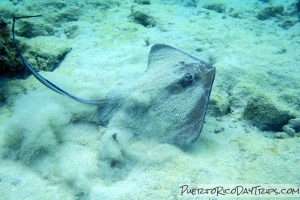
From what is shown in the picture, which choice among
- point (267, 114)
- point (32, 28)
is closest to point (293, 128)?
point (267, 114)

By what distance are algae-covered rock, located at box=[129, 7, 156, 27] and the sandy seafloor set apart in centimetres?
38

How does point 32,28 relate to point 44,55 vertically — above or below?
above

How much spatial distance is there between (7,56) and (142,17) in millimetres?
4607

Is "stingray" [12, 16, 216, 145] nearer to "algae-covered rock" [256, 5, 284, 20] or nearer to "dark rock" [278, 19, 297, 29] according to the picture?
"dark rock" [278, 19, 297, 29]

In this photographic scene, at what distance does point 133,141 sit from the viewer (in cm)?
330

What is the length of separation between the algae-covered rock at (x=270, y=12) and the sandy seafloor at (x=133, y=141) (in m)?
2.21

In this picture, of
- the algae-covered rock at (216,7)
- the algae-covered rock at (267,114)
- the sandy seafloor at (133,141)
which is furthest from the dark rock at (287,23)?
the algae-covered rock at (267,114)

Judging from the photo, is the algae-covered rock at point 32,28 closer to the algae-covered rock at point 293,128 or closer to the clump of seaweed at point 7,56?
the clump of seaweed at point 7,56

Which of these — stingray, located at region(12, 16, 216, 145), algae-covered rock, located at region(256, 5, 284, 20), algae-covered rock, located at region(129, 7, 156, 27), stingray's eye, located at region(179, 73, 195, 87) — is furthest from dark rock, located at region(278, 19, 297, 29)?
stingray's eye, located at region(179, 73, 195, 87)

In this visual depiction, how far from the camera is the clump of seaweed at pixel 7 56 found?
3.81m

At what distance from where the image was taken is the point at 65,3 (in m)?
7.68

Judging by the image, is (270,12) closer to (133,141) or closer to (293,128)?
(293,128)

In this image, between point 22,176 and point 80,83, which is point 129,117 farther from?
point 22,176

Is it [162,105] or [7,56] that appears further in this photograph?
[7,56]
